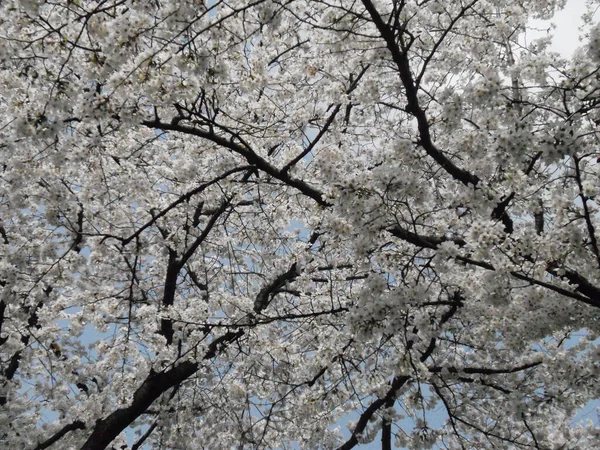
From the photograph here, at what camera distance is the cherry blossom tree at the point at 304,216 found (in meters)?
4.33

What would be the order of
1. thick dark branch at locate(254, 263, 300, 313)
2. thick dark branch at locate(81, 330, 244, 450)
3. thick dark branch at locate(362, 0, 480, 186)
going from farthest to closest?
thick dark branch at locate(254, 263, 300, 313) → thick dark branch at locate(81, 330, 244, 450) → thick dark branch at locate(362, 0, 480, 186)

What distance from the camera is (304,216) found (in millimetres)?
9406

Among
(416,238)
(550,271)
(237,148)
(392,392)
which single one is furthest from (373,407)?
(237,148)

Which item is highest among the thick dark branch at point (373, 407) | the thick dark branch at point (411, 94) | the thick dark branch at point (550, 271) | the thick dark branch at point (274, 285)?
the thick dark branch at point (274, 285)

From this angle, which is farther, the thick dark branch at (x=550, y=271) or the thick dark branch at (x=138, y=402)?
the thick dark branch at (x=138, y=402)

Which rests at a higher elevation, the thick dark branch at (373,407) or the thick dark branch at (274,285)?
the thick dark branch at (274,285)

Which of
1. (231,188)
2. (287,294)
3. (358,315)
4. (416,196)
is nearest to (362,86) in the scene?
(416,196)

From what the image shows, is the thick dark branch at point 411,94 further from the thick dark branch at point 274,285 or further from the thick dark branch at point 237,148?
the thick dark branch at point 274,285

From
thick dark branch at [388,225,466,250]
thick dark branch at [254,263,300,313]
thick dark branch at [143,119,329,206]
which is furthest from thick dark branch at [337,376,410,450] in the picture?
thick dark branch at [143,119,329,206]

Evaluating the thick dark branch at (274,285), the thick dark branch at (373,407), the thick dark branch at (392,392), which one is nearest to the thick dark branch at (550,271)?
the thick dark branch at (392,392)

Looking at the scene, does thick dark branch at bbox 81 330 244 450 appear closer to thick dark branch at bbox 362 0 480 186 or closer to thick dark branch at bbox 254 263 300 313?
thick dark branch at bbox 254 263 300 313

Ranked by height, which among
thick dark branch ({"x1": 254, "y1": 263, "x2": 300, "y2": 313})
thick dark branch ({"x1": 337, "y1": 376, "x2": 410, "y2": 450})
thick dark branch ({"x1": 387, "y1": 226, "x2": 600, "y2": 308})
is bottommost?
thick dark branch ({"x1": 387, "y1": 226, "x2": 600, "y2": 308})

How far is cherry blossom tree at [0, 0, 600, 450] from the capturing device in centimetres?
433

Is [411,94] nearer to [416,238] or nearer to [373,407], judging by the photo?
[416,238]
